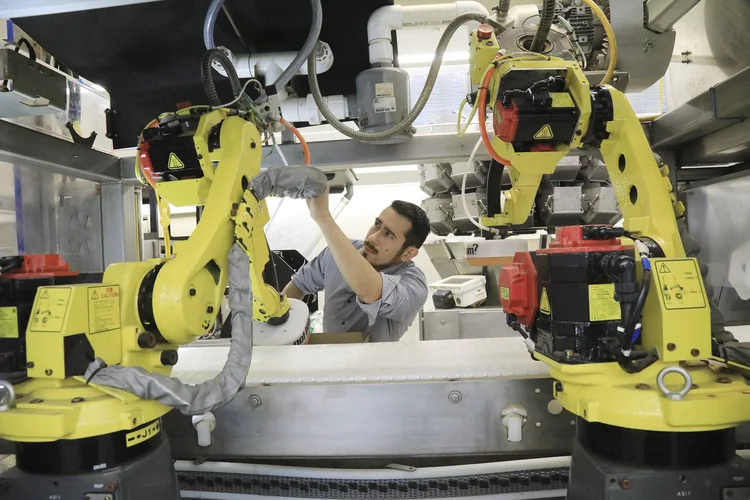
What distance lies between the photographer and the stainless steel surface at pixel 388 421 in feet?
3.44

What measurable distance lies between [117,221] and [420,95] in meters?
1.45

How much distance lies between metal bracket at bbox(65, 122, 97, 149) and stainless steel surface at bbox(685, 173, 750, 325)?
241cm

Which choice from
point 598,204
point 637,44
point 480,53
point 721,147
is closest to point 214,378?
point 480,53

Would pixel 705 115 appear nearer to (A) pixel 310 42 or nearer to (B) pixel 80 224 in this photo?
(A) pixel 310 42

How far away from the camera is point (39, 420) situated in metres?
0.73

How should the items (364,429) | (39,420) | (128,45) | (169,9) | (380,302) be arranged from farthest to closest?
(380,302)
(128,45)
(169,9)
(364,429)
(39,420)

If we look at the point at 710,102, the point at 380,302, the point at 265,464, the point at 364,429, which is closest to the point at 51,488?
the point at 265,464

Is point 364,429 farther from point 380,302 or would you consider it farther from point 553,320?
point 380,302

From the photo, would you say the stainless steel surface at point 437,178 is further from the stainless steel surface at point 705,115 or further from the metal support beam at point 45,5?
the metal support beam at point 45,5

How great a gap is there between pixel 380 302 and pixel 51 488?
3.82ft

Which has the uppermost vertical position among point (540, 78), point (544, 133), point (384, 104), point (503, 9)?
point (503, 9)

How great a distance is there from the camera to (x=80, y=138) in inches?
65.3

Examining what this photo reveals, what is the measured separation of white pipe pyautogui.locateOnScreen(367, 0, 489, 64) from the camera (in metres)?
1.31

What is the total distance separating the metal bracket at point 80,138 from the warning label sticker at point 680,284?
1.91 m
